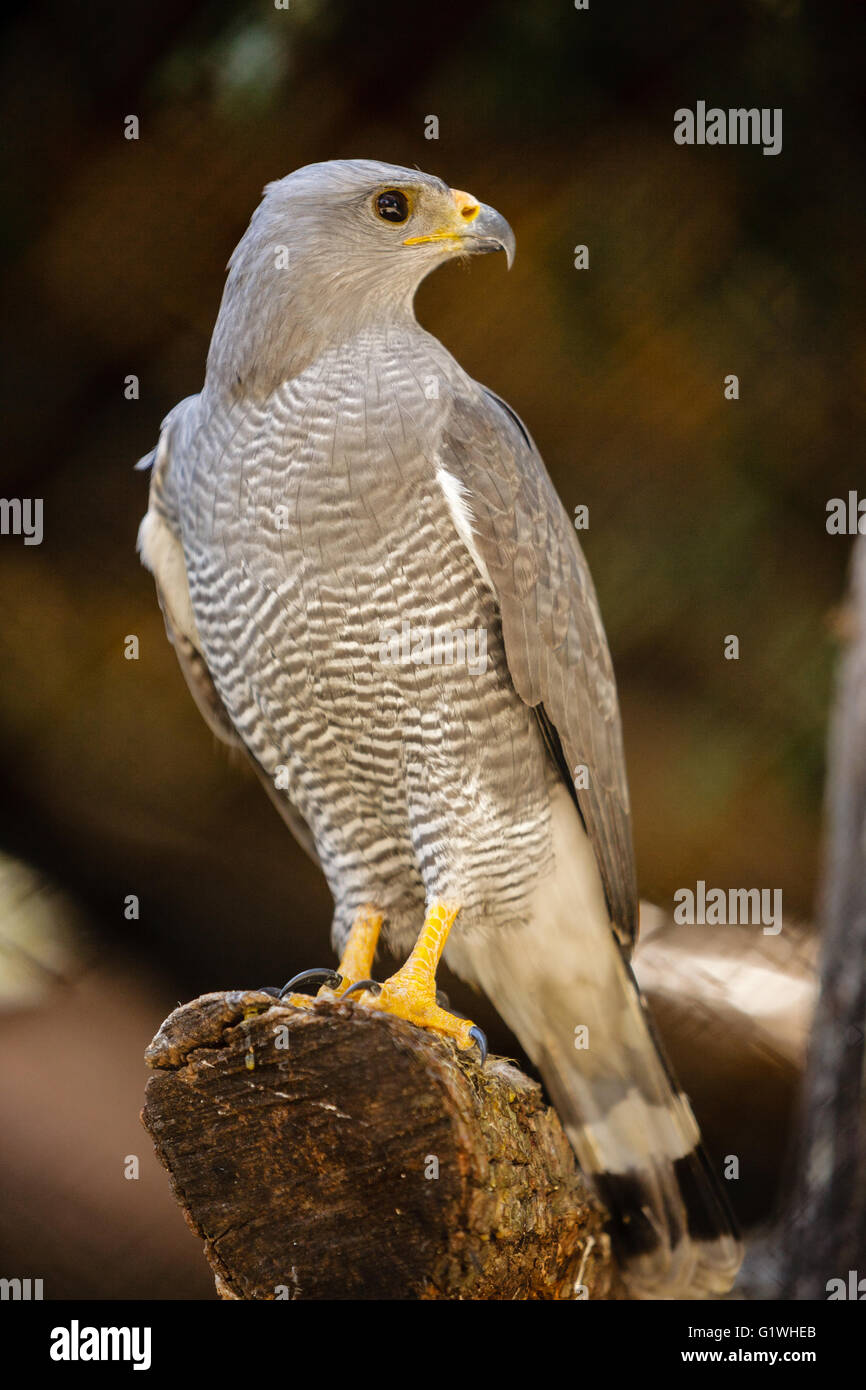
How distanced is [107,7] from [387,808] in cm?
153

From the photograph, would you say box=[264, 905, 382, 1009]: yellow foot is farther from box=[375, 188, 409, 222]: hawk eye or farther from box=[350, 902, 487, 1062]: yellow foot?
box=[375, 188, 409, 222]: hawk eye

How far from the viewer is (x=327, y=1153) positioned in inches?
48.2

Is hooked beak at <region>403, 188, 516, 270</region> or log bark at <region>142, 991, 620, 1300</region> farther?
hooked beak at <region>403, 188, 516, 270</region>

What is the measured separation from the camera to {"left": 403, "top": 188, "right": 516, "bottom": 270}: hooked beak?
1656mm

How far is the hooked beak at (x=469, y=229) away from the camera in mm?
1656

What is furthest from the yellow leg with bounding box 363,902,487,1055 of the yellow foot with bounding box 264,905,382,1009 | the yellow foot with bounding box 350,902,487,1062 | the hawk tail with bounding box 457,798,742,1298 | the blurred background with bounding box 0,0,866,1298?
the blurred background with bounding box 0,0,866,1298

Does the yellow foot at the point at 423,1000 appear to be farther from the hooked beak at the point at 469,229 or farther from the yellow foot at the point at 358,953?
the hooked beak at the point at 469,229

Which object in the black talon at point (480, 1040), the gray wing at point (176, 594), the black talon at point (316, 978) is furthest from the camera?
the gray wing at point (176, 594)

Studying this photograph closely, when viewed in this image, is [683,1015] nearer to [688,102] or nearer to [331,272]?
[331,272]

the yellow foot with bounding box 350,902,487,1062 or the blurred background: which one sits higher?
the blurred background

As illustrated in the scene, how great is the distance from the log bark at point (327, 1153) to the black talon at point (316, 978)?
9.9 inches

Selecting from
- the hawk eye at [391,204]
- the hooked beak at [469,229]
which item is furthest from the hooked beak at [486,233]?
the hawk eye at [391,204]

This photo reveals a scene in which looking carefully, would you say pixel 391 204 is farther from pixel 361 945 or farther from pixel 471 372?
pixel 361 945

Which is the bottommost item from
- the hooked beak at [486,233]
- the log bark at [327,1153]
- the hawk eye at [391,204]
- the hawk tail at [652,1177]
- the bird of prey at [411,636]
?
the hawk tail at [652,1177]
